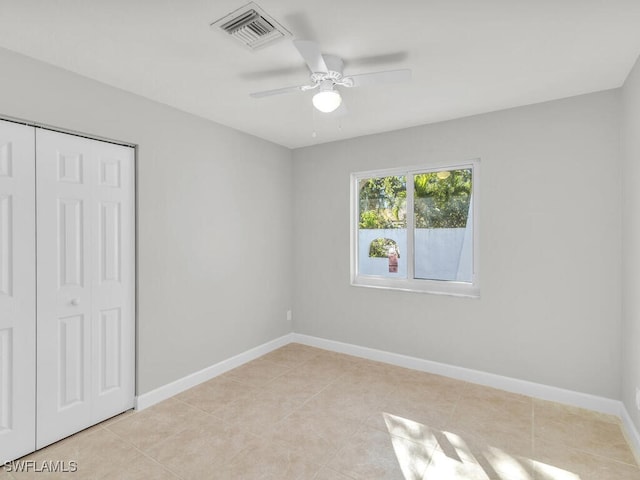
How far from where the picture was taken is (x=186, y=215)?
10.1ft

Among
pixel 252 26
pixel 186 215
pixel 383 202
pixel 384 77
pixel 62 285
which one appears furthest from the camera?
pixel 383 202

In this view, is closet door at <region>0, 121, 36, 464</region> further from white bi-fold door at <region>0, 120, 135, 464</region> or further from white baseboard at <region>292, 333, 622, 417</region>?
→ white baseboard at <region>292, 333, 622, 417</region>

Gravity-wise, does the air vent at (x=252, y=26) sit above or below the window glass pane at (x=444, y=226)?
above

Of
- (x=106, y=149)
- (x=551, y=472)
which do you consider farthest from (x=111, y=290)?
(x=551, y=472)

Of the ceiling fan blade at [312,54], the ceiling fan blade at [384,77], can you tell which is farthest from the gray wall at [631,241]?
the ceiling fan blade at [312,54]

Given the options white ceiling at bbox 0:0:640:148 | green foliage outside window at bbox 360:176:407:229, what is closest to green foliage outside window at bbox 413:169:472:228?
green foliage outside window at bbox 360:176:407:229

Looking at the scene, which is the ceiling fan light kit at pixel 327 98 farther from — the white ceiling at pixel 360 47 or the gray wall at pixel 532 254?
the gray wall at pixel 532 254

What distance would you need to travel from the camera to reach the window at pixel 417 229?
10.8 ft

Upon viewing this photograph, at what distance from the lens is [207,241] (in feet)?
10.7

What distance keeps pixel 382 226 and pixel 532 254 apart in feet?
4.92

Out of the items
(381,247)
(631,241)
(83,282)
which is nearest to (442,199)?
(381,247)

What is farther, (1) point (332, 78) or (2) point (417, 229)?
(2) point (417, 229)

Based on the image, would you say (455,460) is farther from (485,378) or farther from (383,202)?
(383,202)

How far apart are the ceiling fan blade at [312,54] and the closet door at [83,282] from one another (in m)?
Result: 1.71
